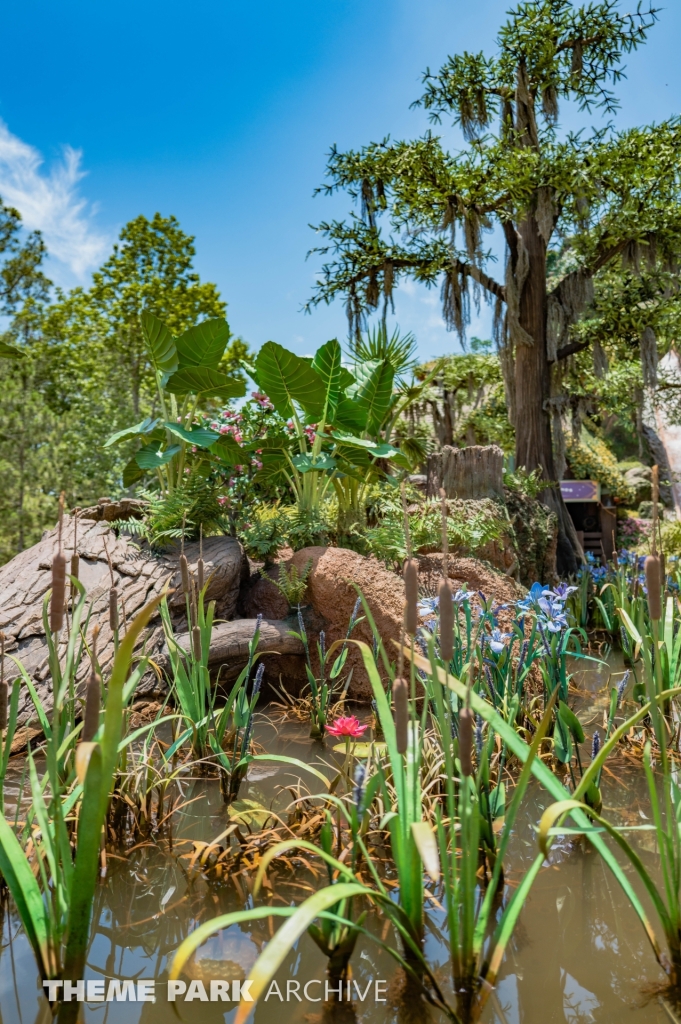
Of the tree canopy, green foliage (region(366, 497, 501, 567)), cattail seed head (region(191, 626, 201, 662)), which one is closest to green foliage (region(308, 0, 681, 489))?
the tree canopy

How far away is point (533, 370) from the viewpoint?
10.5 metres

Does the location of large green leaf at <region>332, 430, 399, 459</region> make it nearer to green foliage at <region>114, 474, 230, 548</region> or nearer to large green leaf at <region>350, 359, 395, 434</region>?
large green leaf at <region>350, 359, 395, 434</region>

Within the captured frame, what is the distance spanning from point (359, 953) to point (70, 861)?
89 cm

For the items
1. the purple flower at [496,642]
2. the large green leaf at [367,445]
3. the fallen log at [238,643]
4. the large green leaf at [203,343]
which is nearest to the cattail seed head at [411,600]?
the purple flower at [496,642]

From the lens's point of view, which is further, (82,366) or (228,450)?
(82,366)

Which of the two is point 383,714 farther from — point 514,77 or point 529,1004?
point 514,77

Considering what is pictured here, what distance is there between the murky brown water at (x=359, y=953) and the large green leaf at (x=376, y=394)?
4.64 m

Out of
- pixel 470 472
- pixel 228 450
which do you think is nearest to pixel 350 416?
pixel 228 450

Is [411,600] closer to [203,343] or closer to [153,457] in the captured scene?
[153,457]

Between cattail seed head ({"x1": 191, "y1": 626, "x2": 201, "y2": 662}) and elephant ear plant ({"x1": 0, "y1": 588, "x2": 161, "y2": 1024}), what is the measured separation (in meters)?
1.21

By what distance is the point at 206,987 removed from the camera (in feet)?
5.48

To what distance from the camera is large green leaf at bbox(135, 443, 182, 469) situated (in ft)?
18.5

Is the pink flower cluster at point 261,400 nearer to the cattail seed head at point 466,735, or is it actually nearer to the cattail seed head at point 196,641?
the cattail seed head at point 196,641

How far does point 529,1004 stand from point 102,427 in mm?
16003
